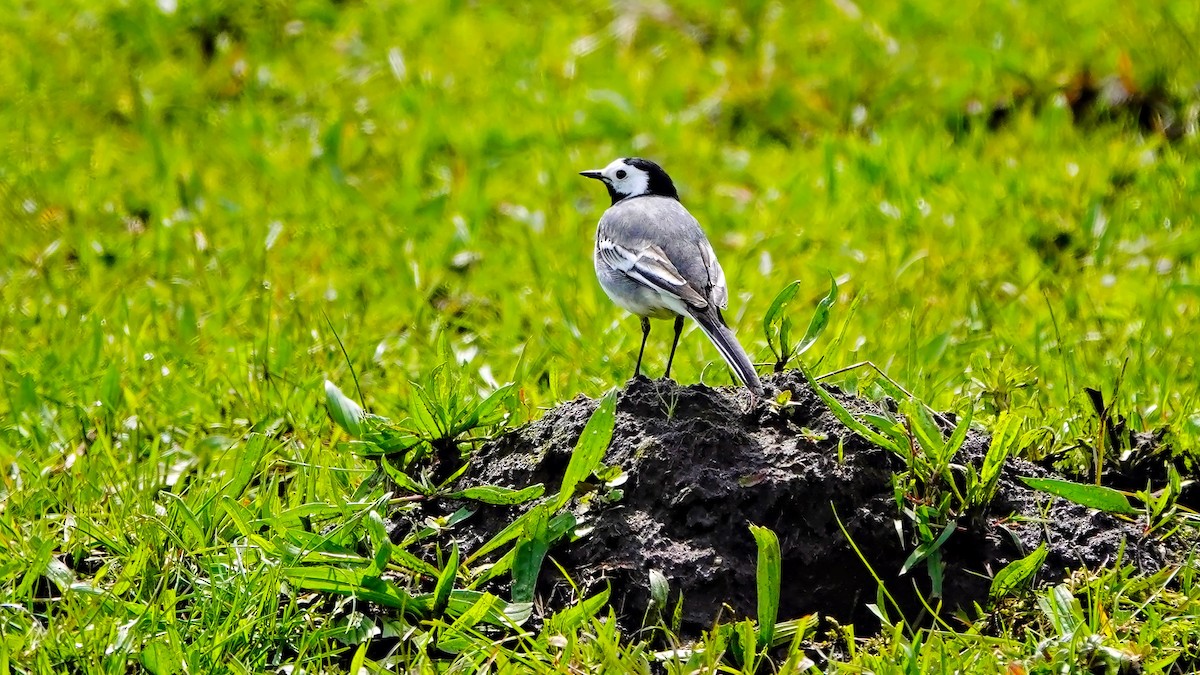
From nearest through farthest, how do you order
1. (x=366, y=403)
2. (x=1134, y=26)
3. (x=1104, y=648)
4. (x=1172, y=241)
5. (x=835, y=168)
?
(x=1104, y=648), (x=366, y=403), (x=1172, y=241), (x=835, y=168), (x=1134, y=26)

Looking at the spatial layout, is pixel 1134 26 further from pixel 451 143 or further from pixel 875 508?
pixel 875 508

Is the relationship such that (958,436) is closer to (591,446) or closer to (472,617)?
(591,446)

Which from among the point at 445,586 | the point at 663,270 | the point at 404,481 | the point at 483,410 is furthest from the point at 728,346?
the point at 445,586

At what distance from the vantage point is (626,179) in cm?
549

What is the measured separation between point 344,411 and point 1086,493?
6.71ft

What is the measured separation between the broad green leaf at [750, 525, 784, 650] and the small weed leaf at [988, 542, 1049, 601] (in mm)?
575

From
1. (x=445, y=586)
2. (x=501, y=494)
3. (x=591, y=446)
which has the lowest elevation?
(x=445, y=586)

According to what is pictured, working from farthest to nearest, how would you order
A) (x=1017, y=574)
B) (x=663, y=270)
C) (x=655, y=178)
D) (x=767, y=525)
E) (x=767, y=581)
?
(x=655, y=178) < (x=663, y=270) < (x=767, y=525) < (x=1017, y=574) < (x=767, y=581)

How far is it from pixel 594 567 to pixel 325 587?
67 centimetres

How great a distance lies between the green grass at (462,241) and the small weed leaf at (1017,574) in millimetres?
128

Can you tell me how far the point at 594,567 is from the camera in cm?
361

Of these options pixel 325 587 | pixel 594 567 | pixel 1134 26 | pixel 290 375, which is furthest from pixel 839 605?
pixel 1134 26

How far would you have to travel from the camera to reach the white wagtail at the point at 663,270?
429cm

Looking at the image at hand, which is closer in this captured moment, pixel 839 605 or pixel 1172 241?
pixel 839 605
